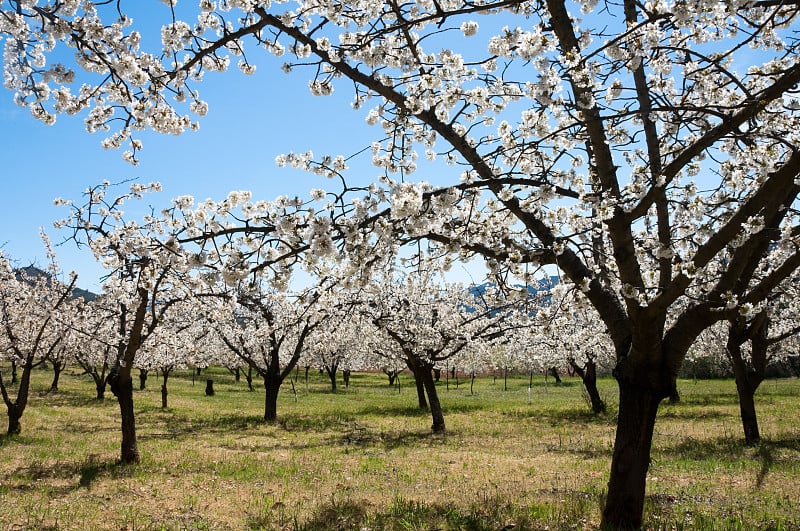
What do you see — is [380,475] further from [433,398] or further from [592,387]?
[592,387]

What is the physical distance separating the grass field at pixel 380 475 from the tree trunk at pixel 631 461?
470 mm

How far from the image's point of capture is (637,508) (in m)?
5.57

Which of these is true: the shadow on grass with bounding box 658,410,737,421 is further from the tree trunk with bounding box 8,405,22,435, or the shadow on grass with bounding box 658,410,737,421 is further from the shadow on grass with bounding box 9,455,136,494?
the tree trunk with bounding box 8,405,22,435

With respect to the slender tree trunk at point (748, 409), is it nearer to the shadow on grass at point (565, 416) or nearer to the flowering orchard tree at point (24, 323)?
the shadow on grass at point (565, 416)

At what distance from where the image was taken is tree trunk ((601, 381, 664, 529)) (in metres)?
5.56

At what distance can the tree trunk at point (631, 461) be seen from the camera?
5559mm

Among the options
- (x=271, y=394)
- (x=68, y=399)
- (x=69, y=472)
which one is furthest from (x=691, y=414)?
(x=68, y=399)

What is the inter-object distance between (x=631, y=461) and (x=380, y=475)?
217 inches

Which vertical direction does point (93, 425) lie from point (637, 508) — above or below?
below

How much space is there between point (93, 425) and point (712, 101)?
776 inches

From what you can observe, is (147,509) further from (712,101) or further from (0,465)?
(712,101)

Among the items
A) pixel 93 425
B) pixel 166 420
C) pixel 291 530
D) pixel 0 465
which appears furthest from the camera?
pixel 166 420

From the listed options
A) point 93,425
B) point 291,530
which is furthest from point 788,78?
point 93,425

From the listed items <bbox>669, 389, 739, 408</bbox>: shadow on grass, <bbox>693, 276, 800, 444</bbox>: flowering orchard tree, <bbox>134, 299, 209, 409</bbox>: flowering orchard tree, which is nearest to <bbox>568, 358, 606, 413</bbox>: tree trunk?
<bbox>669, 389, 739, 408</bbox>: shadow on grass
